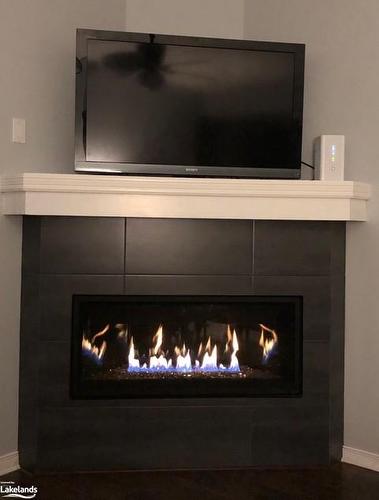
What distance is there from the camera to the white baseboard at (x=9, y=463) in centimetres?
292

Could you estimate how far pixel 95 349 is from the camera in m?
3.04

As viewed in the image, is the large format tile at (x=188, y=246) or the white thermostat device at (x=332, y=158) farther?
the white thermostat device at (x=332, y=158)

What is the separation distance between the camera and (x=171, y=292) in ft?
9.74

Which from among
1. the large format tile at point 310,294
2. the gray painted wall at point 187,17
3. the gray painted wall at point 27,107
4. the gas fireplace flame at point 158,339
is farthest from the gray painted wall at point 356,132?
the gray painted wall at point 27,107

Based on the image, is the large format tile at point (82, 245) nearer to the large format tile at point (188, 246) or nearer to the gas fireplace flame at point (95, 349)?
the large format tile at point (188, 246)

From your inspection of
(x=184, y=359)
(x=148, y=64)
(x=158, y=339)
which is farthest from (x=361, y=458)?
(x=148, y=64)

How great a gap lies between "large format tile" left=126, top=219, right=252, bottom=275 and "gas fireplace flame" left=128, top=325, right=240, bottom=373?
31 cm

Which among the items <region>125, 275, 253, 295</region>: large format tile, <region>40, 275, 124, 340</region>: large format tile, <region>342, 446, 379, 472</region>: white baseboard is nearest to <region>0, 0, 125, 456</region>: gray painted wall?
<region>40, 275, 124, 340</region>: large format tile

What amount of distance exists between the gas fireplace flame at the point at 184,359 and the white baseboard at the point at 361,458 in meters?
0.63

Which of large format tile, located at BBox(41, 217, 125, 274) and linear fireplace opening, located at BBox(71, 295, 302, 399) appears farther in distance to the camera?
linear fireplace opening, located at BBox(71, 295, 302, 399)

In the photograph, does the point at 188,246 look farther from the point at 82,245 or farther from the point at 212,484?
the point at 212,484

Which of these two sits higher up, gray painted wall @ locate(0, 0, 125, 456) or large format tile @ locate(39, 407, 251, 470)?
gray painted wall @ locate(0, 0, 125, 456)

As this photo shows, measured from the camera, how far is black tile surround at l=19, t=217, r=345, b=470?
2.92m

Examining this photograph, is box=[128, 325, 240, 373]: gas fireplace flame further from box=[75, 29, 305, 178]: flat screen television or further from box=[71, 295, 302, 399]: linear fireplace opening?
box=[75, 29, 305, 178]: flat screen television
